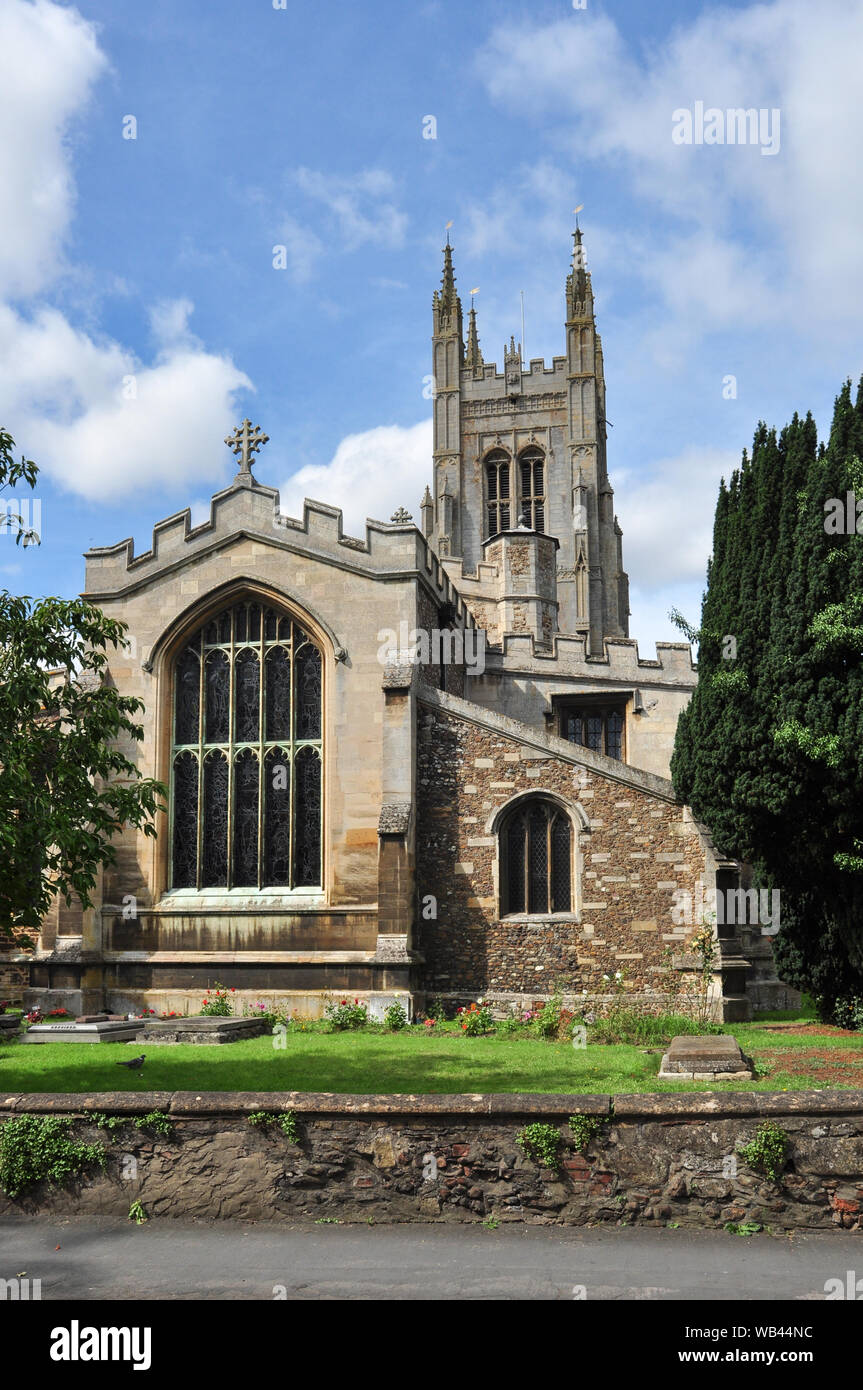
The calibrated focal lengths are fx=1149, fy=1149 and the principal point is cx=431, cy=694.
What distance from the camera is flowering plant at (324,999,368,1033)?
58.0ft

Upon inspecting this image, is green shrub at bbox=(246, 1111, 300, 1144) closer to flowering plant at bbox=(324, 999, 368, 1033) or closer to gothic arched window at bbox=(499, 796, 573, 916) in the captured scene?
flowering plant at bbox=(324, 999, 368, 1033)

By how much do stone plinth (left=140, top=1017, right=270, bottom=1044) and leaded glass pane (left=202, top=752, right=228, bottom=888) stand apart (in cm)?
317

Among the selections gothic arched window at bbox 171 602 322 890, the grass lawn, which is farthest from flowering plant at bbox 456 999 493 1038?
gothic arched window at bbox 171 602 322 890

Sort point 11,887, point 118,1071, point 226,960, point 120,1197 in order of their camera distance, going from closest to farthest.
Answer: point 120,1197
point 11,887
point 118,1071
point 226,960

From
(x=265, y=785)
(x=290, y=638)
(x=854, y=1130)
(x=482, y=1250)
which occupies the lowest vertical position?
(x=482, y=1250)

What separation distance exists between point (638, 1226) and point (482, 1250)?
1090 millimetres

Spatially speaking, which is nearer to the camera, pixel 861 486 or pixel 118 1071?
pixel 118 1071

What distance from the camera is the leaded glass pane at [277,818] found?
1967 centimetres

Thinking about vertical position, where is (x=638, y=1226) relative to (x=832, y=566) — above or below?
below

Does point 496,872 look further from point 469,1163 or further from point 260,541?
point 469,1163

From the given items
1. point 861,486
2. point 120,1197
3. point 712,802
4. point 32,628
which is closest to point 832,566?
point 861,486

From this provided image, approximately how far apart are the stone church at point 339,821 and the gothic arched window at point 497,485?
97.6 ft

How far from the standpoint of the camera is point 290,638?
20188 mm

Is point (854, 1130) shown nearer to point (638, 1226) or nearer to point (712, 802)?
point (638, 1226)
